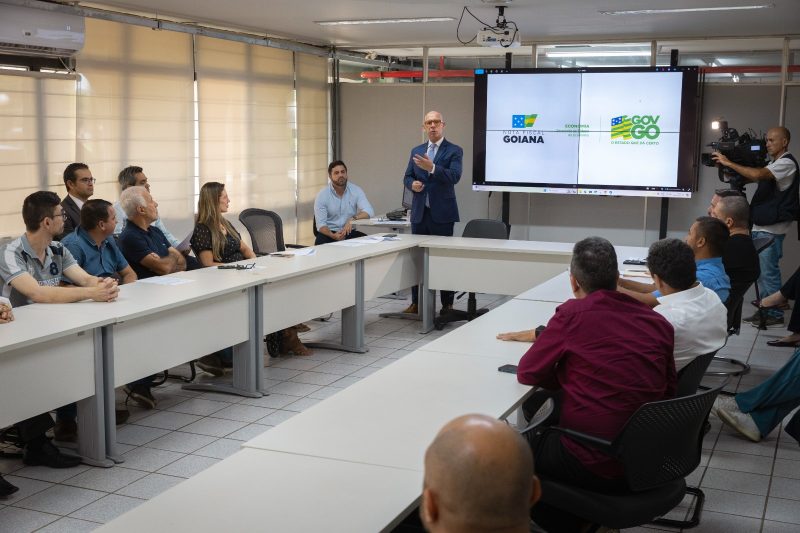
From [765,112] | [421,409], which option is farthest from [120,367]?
[765,112]

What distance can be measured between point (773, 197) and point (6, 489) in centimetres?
637

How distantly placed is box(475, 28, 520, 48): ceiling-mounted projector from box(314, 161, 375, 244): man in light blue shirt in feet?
5.48

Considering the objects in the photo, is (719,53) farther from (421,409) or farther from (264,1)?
(421,409)

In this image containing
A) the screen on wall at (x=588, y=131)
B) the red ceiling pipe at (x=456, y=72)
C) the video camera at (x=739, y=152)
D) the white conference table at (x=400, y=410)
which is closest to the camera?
the white conference table at (x=400, y=410)

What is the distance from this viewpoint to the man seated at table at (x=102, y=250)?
501 cm

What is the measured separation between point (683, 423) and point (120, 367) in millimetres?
2746

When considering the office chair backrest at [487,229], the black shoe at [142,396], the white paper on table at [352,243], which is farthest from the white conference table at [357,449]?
the office chair backrest at [487,229]

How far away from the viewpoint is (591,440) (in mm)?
2805

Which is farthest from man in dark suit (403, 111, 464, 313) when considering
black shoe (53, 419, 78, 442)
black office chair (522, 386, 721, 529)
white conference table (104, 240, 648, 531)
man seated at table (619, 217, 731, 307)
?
black office chair (522, 386, 721, 529)

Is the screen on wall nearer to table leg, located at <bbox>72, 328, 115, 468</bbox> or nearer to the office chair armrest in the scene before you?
table leg, located at <bbox>72, 328, 115, 468</bbox>

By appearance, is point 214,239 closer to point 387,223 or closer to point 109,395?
point 109,395

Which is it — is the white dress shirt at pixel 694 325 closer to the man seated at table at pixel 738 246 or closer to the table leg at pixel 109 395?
the man seated at table at pixel 738 246

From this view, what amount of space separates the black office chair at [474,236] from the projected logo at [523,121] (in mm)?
1753

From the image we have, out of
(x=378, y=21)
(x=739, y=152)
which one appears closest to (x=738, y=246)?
(x=739, y=152)
